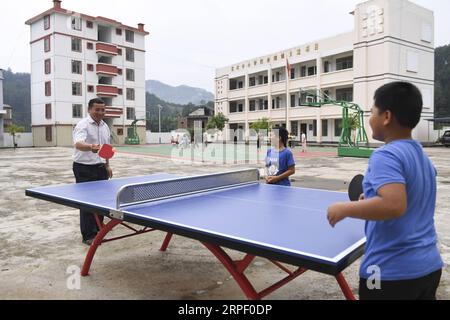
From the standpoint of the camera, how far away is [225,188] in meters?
4.06

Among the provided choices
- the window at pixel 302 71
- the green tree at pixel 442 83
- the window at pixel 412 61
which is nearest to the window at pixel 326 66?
the window at pixel 302 71

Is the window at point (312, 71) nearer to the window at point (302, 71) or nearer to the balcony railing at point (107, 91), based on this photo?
the window at point (302, 71)

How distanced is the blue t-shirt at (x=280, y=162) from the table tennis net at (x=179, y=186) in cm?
33

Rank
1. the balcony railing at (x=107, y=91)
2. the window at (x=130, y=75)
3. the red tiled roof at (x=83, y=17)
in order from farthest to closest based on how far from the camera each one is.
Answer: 1. the window at (x=130, y=75)
2. the balcony railing at (x=107, y=91)
3. the red tiled roof at (x=83, y=17)

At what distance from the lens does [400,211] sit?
159 cm

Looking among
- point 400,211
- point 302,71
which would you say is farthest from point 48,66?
point 400,211

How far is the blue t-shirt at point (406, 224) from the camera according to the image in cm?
164

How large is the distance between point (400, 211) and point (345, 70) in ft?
118

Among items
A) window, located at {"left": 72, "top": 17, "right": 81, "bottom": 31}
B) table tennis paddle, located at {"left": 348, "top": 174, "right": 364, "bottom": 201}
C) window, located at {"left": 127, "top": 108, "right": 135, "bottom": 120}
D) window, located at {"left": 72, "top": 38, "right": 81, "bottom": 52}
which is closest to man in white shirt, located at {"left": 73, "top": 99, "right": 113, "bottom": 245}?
table tennis paddle, located at {"left": 348, "top": 174, "right": 364, "bottom": 201}

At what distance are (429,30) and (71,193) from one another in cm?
3910

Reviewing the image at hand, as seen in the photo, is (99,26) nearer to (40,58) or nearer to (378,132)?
(40,58)

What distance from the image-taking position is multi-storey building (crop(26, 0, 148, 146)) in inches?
1513

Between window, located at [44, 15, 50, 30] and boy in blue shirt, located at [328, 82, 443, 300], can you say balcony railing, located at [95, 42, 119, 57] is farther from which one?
boy in blue shirt, located at [328, 82, 443, 300]

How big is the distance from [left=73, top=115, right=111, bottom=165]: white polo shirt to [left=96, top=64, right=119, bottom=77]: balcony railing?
3861 cm
